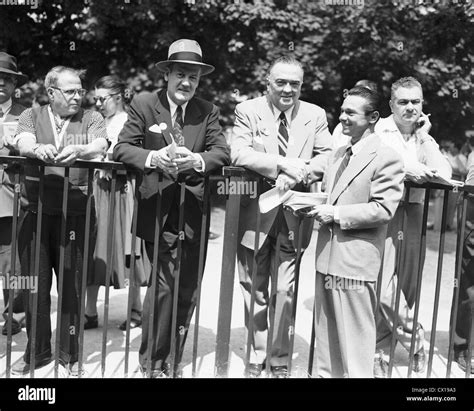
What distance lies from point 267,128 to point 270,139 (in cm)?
8

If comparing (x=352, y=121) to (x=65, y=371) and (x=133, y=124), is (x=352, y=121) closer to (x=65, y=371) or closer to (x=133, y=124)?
(x=133, y=124)

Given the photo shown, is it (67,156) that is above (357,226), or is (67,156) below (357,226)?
above

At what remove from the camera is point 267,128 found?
14.7 ft

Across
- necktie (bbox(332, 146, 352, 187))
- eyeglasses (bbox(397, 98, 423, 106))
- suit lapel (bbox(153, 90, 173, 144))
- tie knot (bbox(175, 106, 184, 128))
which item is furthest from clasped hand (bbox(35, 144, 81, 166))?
eyeglasses (bbox(397, 98, 423, 106))

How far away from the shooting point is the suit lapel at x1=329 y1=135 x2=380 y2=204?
3.83 meters

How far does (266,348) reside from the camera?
15.0ft

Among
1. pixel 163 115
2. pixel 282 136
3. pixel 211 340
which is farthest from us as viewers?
pixel 211 340

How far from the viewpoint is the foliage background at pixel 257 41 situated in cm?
1184

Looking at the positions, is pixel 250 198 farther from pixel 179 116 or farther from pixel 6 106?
pixel 6 106

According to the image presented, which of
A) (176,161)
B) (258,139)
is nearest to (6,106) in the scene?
(176,161)
